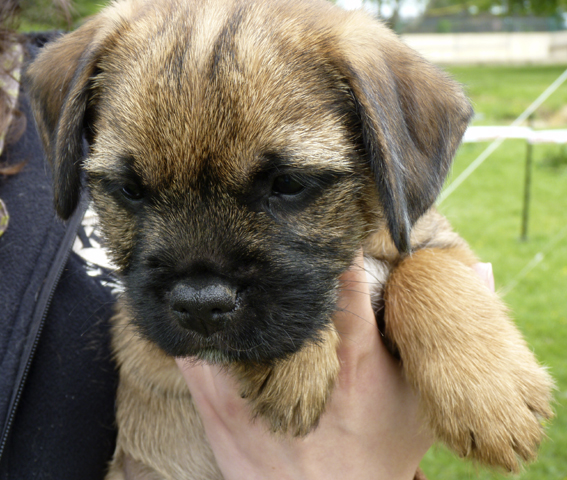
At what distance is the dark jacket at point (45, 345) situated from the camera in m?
1.97

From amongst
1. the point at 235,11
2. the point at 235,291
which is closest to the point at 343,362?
the point at 235,291

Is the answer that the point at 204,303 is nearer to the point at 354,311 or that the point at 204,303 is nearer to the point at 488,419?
the point at 354,311

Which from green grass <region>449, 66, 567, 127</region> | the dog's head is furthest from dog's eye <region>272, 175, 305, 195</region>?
green grass <region>449, 66, 567, 127</region>

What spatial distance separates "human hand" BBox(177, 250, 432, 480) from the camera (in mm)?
2008

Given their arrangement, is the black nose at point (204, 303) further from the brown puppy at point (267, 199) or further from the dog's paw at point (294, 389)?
the dog's paw at point (294, 389)

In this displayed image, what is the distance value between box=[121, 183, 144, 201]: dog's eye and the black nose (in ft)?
1.08

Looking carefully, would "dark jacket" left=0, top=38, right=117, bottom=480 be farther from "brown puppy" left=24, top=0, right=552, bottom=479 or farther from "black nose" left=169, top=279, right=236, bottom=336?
"black nose" left=169, top=279, right=236, bottom=336

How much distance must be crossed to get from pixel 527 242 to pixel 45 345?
8363 mm

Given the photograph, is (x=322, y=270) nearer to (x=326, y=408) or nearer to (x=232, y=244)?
(x=232, y=244)

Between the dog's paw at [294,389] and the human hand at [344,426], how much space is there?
0.06 m

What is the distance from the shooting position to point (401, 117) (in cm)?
189

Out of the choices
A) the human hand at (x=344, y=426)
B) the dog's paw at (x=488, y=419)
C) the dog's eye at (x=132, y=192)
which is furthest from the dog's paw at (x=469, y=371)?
the dog's eye at (x=132, y=192)

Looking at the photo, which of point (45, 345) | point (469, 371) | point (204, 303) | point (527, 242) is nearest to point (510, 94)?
point (527, 242)

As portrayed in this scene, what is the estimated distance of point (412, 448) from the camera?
2123 mm
